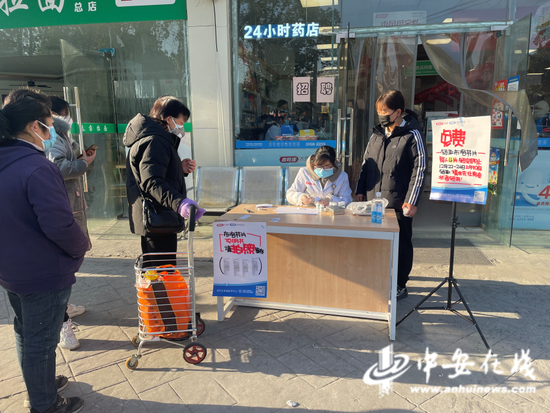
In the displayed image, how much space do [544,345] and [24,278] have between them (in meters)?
3.65

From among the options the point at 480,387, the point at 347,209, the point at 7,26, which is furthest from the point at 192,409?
the point at 7,26

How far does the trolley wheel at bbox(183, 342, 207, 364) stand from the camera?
112 inches

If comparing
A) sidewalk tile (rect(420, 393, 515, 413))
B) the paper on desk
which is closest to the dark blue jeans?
the paper on desk

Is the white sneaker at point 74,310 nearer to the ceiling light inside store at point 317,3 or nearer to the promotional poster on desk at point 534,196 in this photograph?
the ceiling light inside store at point 317,3

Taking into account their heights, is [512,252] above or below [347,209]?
below

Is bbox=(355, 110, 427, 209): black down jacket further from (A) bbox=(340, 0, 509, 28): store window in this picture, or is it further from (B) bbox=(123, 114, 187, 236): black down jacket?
(A) bbox=(340, 0, 509, 28): store window

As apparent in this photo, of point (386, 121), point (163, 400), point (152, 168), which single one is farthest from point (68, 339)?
point (386, 121)

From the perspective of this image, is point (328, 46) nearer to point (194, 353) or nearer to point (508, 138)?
point (508, 138)

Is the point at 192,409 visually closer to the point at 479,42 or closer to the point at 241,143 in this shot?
the point at 241,143

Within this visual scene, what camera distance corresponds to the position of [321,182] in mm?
4031

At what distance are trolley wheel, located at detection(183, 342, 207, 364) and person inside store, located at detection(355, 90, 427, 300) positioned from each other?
2023 millimetres

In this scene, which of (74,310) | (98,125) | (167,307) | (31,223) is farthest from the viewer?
(98,125)

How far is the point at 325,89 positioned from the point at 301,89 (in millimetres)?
376

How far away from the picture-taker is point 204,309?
3.81m
